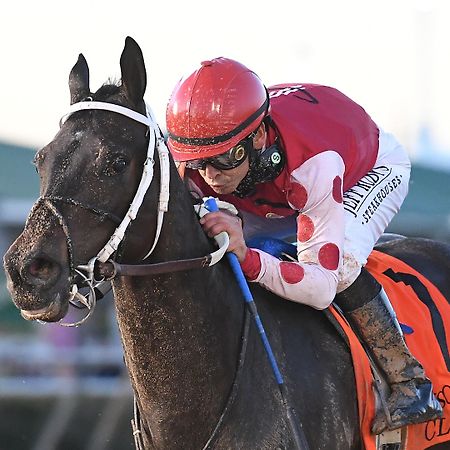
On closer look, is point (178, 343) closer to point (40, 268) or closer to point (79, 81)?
point (40, 268)

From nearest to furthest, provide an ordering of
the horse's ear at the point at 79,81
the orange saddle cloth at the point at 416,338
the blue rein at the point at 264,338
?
the horse's ear at the point at 79,81 → the blue rein at the point at 264,338 → the orange saddle cloth at the point at 416,338

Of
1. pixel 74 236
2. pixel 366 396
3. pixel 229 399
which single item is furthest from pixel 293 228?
pixel 74 236

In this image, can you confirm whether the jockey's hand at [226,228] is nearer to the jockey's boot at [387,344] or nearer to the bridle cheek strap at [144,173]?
the bridle cheek strap at [144,173]

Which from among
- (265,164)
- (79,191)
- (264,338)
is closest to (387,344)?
(264,338)

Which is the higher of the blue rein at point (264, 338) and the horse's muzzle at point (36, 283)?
the horse's muzzle at point (36, 283)

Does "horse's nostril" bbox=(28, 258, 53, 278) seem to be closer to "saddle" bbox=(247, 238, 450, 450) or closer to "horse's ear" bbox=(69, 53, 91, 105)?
"horse's ear" bbox=(69, 53, 91, 105)

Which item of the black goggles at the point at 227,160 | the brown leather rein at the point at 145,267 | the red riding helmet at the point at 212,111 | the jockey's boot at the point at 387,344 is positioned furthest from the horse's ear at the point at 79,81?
the jockey's boot at the point at 387,344

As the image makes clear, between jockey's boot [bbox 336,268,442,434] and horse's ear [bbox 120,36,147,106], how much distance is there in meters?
1.43

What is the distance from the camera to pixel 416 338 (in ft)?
18.0

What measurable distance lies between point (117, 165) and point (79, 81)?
508 mm

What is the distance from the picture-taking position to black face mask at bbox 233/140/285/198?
4906mm

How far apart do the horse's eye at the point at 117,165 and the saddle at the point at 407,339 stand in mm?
1291

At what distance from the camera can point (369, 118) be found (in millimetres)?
5609

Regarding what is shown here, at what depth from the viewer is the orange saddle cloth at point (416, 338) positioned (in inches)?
197
